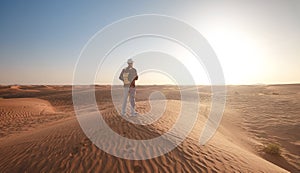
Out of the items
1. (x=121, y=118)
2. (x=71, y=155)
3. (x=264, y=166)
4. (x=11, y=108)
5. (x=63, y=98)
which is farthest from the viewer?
(x=63, y=98)

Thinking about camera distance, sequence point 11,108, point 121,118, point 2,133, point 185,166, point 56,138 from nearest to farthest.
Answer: point 185,166
point 56,138
point 121,118
point 2,133
point 11,108

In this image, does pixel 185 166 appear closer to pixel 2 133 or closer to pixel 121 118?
pixel 121 118

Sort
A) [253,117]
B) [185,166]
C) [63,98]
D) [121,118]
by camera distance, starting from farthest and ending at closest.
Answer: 1. [63,98]
2. [253,117]
3. [121,118]
4. [185,166]

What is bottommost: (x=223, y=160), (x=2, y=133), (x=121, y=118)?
(x=2, y=133)

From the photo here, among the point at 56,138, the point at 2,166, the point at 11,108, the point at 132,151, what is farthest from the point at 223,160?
the point at 11,108

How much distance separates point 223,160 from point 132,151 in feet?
9.25

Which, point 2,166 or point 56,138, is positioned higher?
point 56,138

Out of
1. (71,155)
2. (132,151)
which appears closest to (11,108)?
(71,155)

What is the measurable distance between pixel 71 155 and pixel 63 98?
2558cm

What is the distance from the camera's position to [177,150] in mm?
5398

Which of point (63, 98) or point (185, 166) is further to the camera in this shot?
point (63, 98)

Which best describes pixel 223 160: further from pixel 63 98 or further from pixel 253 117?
pixel 63 98

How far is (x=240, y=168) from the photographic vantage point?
4957mm

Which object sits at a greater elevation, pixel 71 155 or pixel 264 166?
pixel 71 155
